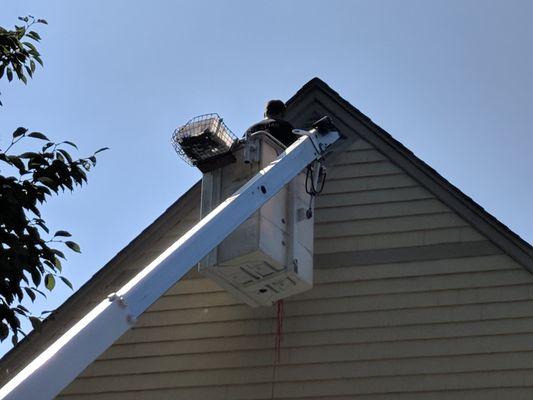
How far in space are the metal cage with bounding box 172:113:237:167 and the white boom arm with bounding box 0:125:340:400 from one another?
0.52m

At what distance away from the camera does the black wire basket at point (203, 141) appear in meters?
8.90

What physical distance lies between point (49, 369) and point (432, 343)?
485 cm

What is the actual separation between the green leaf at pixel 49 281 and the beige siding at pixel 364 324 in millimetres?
2318

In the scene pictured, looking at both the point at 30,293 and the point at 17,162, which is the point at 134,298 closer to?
the point at 30,293

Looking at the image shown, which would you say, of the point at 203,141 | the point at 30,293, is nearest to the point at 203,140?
the point at 203,141

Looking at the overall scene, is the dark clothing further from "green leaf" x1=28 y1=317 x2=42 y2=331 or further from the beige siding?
"green leaf" x1=28 y1=317 x2=42 y2=331

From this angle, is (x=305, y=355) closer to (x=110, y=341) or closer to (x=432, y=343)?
(x=432, y=343)

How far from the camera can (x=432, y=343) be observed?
9594 mm

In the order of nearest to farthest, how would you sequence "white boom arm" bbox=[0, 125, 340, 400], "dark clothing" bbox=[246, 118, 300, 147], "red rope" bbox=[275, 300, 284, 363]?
"white boom arm" bbox=[0, 125, 340, 400] < "dark clothing" bbox=[246, 118, 300, 147] < "red rope" bbox=[275, 300, 284, 363]

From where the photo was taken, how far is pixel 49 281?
8.23m

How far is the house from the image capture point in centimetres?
951

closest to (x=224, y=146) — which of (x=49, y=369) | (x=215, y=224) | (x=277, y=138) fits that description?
(x=277, y=138)

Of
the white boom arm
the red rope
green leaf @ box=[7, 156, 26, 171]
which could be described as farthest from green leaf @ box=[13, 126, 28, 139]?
the red rope

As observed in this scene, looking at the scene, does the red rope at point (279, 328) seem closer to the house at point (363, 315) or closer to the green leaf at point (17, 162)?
the house at point (363, 315)
